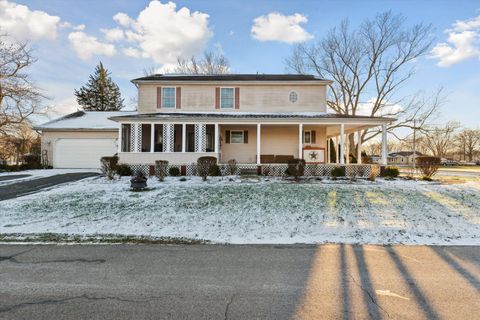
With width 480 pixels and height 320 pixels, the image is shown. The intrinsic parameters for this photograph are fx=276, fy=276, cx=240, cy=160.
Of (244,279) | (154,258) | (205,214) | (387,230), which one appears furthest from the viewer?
(205,214)

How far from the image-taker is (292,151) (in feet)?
63.6

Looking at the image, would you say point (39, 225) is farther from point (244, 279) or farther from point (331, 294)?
point (331, 294)

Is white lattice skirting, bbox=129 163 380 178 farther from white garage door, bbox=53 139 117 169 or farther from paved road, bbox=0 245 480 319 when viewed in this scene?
paved road, bbox=0 245 480 319

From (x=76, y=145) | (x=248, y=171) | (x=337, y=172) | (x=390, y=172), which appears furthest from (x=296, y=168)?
(x=76, y=145)

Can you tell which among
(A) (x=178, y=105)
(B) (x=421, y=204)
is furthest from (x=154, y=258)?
(A) (x=178, y=105)

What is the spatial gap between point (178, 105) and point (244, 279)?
1641 cm

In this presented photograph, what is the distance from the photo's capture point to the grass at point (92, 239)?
234 inches

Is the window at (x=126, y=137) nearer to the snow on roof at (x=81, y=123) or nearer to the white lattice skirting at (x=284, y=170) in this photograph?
the snow on roof at (x=81, y=123)

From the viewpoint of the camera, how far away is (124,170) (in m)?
15.3

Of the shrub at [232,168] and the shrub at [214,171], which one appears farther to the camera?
the shrub at [232,168]

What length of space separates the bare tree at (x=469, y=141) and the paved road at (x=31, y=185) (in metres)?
97.0

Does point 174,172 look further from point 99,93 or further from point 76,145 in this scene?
point 99,93

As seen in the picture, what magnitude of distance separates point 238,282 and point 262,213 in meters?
4.20

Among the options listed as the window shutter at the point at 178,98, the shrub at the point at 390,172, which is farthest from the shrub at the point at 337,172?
the window shutter at the point at 178,98
